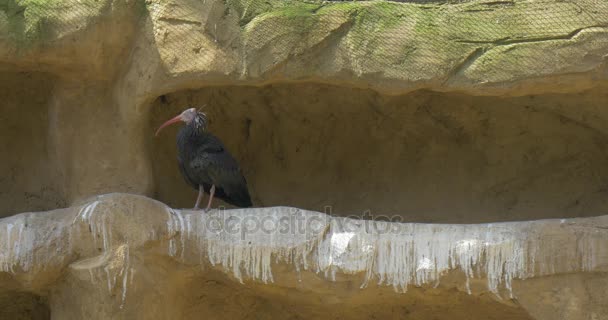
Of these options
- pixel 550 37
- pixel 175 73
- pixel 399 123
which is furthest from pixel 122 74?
pixel 550 37

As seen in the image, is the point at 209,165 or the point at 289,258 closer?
the point at 289,258

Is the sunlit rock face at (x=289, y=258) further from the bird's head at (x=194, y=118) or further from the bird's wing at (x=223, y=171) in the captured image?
the bird's head at (x=194, y=118)

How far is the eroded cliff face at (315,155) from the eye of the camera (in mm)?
5730

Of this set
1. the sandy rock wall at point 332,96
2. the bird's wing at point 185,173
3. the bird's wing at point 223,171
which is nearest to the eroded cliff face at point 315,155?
the sandy rock wall at point 332,96

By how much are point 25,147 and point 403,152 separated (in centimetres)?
231

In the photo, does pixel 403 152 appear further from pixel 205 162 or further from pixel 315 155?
pixel 205 162

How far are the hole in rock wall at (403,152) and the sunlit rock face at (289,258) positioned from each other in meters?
0.93

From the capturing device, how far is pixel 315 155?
278 inches

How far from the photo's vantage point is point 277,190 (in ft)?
23.2

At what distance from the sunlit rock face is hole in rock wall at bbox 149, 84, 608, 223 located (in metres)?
0.93

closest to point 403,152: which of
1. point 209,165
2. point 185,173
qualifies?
point 209,165

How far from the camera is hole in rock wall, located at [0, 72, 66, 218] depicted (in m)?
6.70

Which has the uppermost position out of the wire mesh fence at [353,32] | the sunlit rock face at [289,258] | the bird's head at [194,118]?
the wire mesh fence at [353,32]

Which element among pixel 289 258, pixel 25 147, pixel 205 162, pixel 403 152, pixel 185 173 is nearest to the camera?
pixel 289 258
